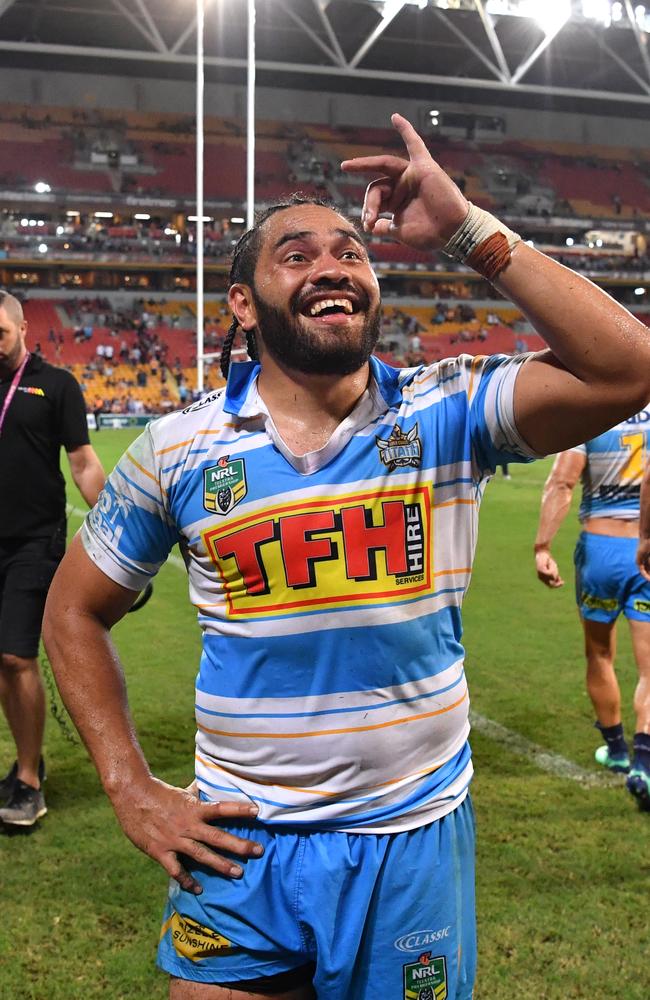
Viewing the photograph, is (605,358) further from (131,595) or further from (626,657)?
(626,657)

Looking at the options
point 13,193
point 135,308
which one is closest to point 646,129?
point 135,308

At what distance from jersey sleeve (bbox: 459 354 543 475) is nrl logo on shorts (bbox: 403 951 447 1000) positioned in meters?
0.96

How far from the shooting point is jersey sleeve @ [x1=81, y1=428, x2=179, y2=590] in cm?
206

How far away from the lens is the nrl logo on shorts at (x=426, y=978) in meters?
1.93

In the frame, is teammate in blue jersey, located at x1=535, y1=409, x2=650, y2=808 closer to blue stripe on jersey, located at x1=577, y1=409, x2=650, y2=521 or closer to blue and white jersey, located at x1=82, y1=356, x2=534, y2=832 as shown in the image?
blue stripe on jersey, located at x1=577, y1=409, x2=650, y2=521

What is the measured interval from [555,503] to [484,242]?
357cm

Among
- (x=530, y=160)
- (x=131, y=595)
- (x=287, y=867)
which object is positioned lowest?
(x=287, y=867)

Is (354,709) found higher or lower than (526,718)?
higher

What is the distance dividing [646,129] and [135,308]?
29889mm

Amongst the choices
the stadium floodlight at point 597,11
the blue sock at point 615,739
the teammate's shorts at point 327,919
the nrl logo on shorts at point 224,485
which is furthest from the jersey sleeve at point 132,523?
the stadium floodlight at point 597,11

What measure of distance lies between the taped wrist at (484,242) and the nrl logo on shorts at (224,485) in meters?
0.58

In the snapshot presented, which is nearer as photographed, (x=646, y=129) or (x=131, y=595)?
(x=131, y=595)

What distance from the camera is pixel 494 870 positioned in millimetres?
3963

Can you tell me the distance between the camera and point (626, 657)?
289 inches
